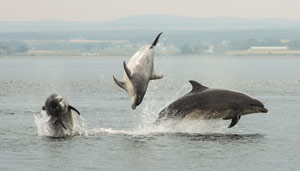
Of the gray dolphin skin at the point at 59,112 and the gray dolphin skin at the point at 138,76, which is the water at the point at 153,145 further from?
the gray dolphin skin at the point at 138,76

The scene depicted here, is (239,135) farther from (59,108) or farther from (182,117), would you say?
(59,108)

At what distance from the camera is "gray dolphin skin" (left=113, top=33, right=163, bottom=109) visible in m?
27.2

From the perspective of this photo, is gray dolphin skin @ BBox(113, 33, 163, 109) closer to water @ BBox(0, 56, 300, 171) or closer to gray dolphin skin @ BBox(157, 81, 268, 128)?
water @ BBox(0, 56, 300, 171)

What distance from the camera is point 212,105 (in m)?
30.9

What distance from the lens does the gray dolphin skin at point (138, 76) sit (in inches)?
1072

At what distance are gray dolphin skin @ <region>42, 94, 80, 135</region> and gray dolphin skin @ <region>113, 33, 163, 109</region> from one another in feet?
9.20

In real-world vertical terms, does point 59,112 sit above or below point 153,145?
above

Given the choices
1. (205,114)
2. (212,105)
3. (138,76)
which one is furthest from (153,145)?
(212,105)

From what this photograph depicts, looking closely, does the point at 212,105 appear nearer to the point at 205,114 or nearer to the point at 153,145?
the point at 205,114

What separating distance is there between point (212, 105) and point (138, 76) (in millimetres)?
4870

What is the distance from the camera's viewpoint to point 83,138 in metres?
30.4

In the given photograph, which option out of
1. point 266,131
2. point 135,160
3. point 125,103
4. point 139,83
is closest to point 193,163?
point 135,160

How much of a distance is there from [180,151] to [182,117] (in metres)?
4.21

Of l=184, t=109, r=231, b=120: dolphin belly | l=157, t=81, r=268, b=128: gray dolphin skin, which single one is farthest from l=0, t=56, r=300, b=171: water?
l=157, t=81, r=268, b=128: gray dolphin skin
